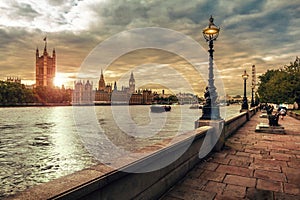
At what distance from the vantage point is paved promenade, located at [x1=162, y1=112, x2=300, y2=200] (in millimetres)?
4465

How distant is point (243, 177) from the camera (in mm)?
5426

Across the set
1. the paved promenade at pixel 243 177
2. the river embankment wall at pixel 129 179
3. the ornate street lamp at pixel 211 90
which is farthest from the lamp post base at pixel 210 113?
the river embankment wall at pixel 129 179

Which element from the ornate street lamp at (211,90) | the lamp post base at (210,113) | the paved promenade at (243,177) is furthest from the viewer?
the ornate street lamp at (211,90)

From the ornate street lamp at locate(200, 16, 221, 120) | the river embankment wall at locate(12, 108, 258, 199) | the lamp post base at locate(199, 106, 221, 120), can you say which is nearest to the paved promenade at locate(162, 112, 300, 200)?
the river embankment wall at locate(12, 108, 258, 199)

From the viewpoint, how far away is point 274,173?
18.9 feet

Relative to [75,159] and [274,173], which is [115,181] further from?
[75,159]

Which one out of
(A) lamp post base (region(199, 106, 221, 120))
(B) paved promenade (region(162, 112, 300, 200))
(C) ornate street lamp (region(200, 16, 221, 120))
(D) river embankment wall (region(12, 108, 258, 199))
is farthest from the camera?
(C) ornate street lamp (region(200, 16, 221, 120))

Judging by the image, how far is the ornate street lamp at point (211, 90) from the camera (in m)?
8.84

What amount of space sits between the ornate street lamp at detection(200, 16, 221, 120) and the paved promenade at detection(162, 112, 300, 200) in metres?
1.47

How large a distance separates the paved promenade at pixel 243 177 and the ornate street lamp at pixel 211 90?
1.47m

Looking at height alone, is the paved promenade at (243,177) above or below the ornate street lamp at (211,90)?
below

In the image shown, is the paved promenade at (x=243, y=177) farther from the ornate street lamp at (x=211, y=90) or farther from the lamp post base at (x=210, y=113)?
the ornate street lamp at (x=211, y=90)

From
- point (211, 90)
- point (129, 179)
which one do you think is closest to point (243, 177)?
point (129, 179)

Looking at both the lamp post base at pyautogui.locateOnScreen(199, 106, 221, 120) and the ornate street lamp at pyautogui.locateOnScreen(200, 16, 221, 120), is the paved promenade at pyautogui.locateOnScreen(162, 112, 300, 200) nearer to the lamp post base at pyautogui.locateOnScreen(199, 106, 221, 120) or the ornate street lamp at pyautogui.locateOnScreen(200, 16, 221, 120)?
the lamp post base at pyautogui.locateOnScreen(199, 106, 221, 120)
